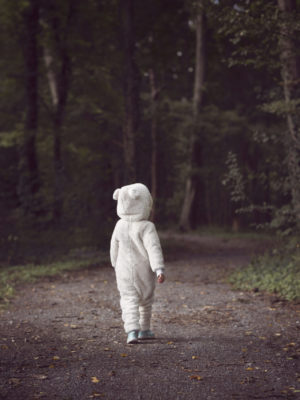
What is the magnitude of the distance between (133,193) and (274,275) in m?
4.37

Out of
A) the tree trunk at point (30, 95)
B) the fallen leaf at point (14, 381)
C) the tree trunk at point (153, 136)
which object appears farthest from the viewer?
the tree trunk at point (153, 136)

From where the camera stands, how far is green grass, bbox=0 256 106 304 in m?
10.2

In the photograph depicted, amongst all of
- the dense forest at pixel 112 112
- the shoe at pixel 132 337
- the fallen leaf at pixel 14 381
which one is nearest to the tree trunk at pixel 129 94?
the dense forest at pixel 112 112

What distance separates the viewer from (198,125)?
21.5m

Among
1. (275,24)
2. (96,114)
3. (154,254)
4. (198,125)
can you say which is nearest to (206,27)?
(198,125)

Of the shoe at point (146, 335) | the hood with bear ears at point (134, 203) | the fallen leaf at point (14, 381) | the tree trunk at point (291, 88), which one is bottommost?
the shoe at point (146, 335)

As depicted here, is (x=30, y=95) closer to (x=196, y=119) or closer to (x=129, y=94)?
(x=196, y=119)

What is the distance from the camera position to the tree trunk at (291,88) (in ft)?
33.6

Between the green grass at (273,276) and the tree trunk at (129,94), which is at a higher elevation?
the tree trunk at (129,94)

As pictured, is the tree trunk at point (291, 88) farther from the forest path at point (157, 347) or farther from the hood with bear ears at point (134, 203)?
the hood with bear ears at point (134, 203)

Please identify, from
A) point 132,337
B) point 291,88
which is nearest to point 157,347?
point 132,337

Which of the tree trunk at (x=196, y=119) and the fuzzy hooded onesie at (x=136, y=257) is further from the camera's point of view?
the tree trunk at (x=196, y=119)

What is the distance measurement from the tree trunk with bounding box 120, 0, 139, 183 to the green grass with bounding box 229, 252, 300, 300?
5.58 meters

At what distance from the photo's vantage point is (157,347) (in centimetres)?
598
